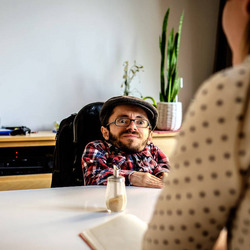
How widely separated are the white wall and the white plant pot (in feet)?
1.73

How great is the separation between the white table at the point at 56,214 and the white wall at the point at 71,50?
2.03 meters

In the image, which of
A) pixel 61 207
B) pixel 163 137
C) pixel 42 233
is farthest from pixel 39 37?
pixel 42 233

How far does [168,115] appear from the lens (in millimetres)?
3164

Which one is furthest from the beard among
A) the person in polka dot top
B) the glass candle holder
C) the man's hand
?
the person in polka dot top

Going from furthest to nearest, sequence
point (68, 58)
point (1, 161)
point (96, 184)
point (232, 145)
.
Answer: point (68, 58)
point (1, 161)
point (96, 184)
point (232, 145)

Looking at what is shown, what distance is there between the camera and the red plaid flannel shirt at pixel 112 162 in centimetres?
153

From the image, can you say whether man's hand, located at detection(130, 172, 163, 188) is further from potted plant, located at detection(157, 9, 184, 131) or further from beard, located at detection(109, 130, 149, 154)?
potted plant, located at detection(157, 9, 184, 131)

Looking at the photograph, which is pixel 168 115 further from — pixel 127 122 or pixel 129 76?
pixel 127 122

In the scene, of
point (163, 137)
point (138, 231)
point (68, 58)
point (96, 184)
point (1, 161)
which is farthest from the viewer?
point (68, 58)

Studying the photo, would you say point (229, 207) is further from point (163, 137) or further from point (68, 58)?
point (68, 58)

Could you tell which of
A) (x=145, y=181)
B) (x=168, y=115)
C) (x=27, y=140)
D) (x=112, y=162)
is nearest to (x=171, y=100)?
(x=168, y=115)

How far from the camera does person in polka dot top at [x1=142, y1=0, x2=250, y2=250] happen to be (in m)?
0.42

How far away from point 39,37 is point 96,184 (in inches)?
86.3

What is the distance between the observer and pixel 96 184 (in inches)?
58.9
